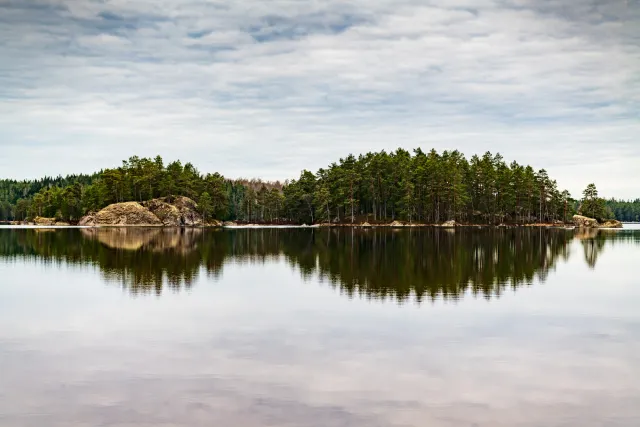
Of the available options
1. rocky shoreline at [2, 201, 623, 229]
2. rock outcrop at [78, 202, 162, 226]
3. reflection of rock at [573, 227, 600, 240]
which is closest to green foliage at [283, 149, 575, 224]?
rocky shoreline at [2, 201, 623, 229]

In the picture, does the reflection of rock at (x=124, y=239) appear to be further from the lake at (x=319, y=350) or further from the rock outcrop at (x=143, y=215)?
the rock outcrop at (x=143, y=215)

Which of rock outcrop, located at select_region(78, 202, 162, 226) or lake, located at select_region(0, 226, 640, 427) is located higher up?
rock outcrop, located at select_region(78, 202, 162, 226)

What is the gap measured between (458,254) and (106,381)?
52.2 m

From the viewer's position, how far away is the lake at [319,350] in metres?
16.0

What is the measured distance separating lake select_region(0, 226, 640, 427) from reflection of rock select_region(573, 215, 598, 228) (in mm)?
156973

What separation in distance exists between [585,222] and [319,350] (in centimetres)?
18886

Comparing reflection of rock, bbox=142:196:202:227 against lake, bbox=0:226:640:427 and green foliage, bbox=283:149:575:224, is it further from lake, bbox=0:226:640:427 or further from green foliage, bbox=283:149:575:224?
lake, bbox=0:226:640:427

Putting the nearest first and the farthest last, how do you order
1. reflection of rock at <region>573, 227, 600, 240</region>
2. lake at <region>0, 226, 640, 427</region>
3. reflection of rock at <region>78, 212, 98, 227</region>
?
1. lake at <region>0, 226, 640, 427</region>
2. reflection of rock at <region>573, 227, 600, 240</region>
3. reflection of rock at <region>78, 212, 98, 227</region>

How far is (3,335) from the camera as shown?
24.9 meters

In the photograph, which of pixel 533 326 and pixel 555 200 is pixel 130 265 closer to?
pixel 533 326

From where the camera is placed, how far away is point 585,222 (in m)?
190

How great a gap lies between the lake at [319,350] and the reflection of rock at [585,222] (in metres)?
157

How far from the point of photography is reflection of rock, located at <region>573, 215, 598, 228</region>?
190m

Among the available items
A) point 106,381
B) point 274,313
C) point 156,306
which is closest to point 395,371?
point 106,381
